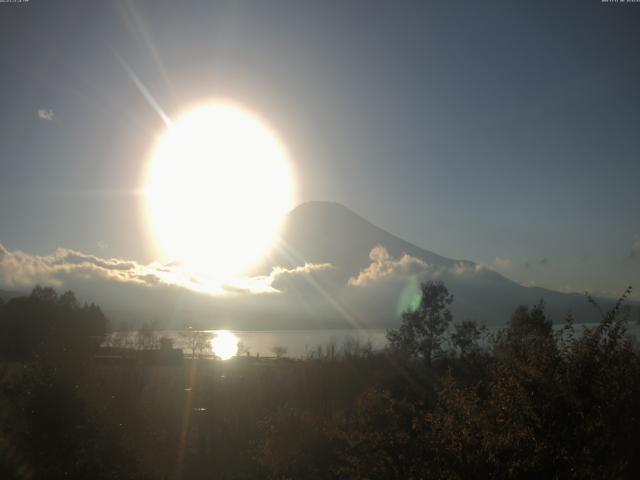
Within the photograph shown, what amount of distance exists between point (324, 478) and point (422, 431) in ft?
36.9

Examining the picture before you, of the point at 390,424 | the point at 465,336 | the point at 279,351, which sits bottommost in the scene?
the point at 390,424

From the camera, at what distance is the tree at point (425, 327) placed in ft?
153

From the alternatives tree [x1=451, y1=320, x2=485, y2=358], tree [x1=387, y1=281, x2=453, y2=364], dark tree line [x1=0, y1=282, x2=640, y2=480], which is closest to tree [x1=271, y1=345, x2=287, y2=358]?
tree [x1=387, y1=281, x2=453, y2=364]

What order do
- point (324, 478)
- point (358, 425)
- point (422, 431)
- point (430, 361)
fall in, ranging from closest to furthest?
point (422, 431) → point (358, 425) → point (324, 478) → point (430, 361)

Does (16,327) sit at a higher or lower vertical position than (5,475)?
higher

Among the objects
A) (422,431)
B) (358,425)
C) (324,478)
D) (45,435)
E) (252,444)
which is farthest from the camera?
(252,444)

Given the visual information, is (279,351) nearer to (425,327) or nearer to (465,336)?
(425,327)

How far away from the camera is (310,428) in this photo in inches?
814

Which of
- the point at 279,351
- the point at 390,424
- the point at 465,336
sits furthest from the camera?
the point at 279,351

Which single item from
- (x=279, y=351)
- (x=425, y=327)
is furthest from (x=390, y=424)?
(x=279, y=351)

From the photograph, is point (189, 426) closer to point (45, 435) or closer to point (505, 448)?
point (45, 435)

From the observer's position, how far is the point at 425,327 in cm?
4700

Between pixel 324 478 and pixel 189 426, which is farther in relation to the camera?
pixel 189 426

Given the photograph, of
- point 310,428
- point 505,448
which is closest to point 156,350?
point 310,428
